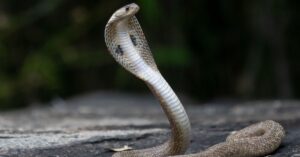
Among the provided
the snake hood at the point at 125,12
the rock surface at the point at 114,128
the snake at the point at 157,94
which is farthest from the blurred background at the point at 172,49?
the snake hood at the point at 125,12

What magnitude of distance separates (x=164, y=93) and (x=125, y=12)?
1.63 ft

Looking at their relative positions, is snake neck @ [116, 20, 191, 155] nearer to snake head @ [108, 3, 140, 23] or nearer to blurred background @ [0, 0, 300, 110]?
snake head @ [108, 3, 140, 23]

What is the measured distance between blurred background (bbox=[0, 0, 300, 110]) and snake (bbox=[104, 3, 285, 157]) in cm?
622

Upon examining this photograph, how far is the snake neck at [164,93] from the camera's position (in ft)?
13.9

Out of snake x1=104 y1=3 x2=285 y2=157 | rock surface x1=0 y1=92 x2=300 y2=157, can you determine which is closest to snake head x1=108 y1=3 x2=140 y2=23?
snake x1=104 y1=3 x2=285 y2=157

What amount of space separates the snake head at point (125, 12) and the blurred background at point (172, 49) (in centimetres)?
643

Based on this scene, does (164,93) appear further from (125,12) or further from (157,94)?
(125,12)

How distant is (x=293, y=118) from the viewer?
21.4ft

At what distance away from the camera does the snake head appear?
4262mm

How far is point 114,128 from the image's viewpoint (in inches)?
252

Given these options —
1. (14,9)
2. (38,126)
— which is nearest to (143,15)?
(14,9)

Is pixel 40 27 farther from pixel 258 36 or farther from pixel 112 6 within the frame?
pixel 258 36

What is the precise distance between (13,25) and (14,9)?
0.67 meters

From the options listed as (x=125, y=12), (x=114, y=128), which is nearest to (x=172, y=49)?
(x=114, y=128)
